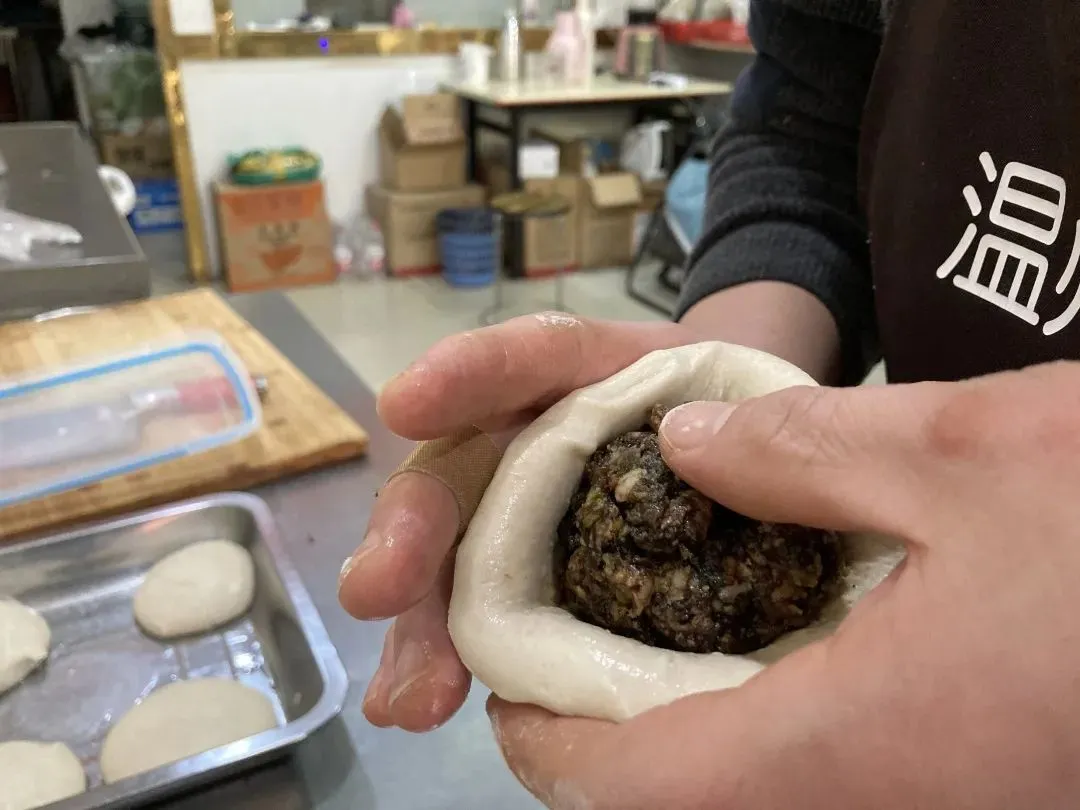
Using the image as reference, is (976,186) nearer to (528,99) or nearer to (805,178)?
(805,178)

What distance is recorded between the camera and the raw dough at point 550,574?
0.52 metres

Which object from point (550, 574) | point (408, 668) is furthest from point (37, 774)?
point (550, 574)

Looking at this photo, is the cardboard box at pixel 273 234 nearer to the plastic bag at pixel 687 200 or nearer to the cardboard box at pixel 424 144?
the cardboard box at pixel 424 144

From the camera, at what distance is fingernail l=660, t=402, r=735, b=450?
1.62ft

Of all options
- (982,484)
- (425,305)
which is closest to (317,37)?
(425,305)

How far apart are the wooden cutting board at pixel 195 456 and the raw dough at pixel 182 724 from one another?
316mm

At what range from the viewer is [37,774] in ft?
2.45

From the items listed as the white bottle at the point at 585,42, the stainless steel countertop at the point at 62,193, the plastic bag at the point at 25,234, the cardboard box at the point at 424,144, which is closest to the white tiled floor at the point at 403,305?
the cardboard box at the point at 424,144

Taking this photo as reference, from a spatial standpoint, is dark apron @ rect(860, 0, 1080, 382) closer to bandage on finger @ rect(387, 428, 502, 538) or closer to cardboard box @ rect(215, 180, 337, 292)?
bandage on finger @ rect(387, 428, 502, 538)

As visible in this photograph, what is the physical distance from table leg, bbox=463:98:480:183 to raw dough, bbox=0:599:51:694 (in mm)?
3370

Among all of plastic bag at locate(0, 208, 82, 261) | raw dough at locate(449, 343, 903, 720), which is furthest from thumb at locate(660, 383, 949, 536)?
plastic bag at locate(0, 208, 82, 261)

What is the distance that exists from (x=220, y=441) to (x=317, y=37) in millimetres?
3071

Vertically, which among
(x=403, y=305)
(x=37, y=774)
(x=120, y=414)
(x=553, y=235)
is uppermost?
(x=120, y=414)

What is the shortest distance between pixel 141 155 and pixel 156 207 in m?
0.24
